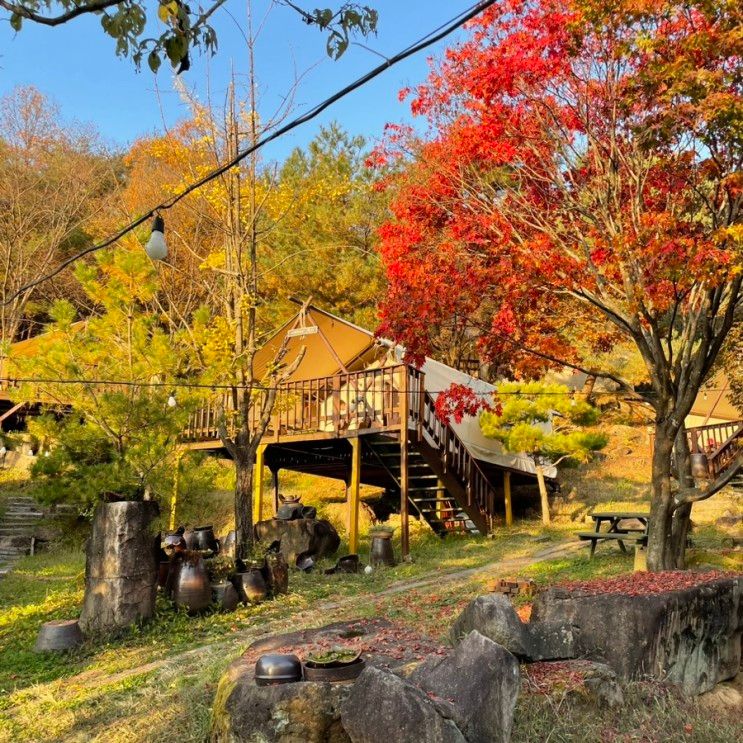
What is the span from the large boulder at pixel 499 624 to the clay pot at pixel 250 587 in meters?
4.66

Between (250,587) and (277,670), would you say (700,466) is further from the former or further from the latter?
(277,670)

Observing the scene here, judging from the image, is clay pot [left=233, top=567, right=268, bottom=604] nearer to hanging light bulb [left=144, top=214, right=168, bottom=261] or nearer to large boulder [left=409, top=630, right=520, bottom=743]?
hanging light bulb [left=144, top=214, right=168, bottom=261]

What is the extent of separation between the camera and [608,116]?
782 cm

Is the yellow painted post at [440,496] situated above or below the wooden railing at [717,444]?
below

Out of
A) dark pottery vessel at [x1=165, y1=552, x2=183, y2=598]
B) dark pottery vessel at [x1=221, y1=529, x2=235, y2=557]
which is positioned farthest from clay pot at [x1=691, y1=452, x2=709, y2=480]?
dark pottery vessel at [x1=165, y1=552, x2=183, y2=598]

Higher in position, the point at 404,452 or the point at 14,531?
the point at 404,452

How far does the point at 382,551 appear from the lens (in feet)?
39.6

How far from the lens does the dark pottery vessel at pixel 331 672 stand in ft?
14.0

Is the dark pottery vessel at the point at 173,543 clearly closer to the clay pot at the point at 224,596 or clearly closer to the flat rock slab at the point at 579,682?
the clay pot at the point at 224,596

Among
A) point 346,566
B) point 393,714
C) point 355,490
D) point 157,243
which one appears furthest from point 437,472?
point 393,714

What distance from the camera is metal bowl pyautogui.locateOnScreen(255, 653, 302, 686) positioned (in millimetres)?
4207

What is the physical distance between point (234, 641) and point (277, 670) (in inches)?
133

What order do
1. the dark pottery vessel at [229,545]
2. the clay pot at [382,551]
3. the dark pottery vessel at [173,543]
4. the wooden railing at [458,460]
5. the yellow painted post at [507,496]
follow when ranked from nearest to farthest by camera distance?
the dark pottery vessel at [173,543] < the dark pottery vessel at [229,545] < the clay pot at [382,551] < the wooden railing at [458,460] < the yellow painted post at [507,496]

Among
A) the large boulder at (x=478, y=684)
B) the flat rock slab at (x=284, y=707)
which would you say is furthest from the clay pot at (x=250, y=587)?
the large boulder at (x=478, y=684)
